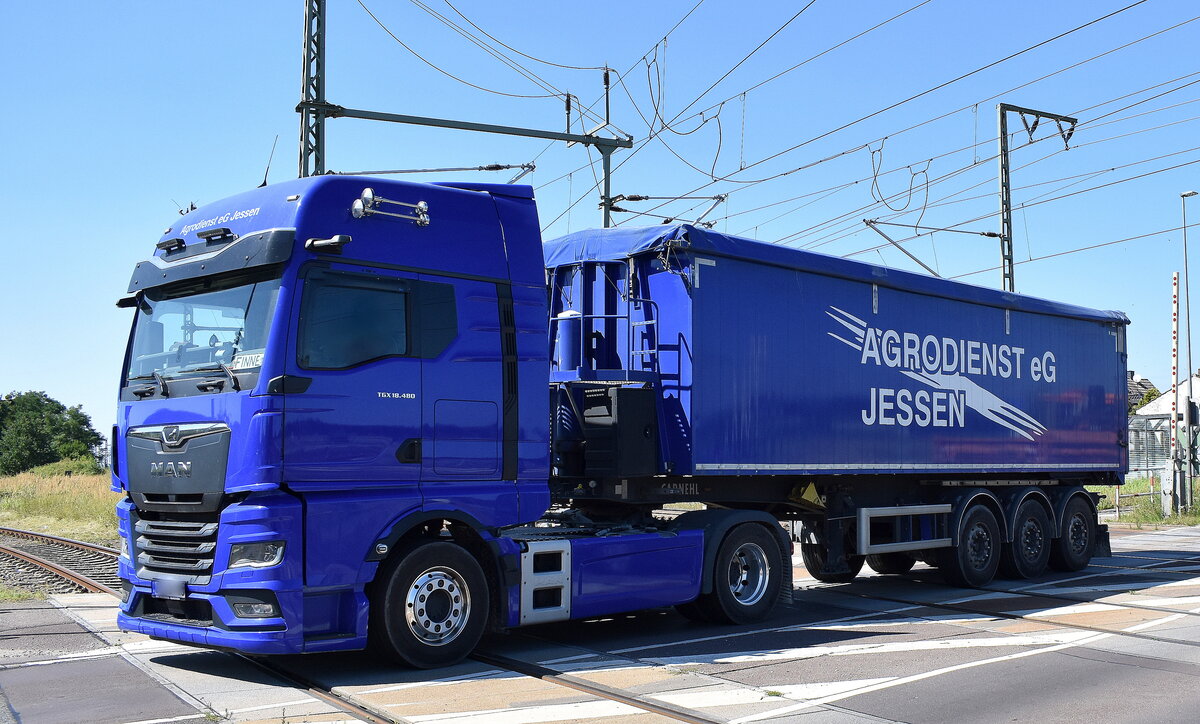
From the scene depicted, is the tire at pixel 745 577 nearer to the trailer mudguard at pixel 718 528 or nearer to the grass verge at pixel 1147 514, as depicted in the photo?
the trailer mudguard at pixel 718 528

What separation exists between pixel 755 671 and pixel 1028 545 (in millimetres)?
8083

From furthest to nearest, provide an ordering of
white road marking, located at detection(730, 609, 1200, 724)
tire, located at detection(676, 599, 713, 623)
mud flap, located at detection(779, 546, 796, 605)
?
mud flap, located at detection(779, 546, 796, 605) → tire, located at detection(676, 599, 713, 623) → white road marking, located at detection(730, 609, 1200, 724)

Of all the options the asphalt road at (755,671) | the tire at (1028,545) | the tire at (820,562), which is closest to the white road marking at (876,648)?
the asphalt road at (755,671)

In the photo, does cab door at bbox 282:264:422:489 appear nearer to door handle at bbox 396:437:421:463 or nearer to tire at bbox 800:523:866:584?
door handle at bbox 396:437:421:463

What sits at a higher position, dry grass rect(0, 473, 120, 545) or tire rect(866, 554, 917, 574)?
tire rect(866, 554, 917, 574)

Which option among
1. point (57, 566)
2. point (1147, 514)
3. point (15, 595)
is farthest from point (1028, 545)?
point (57, 566)

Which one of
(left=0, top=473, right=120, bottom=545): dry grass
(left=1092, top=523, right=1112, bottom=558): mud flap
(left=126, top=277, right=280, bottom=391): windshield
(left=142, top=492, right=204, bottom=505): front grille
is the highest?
(left=126, top=277, right=280, bottom=391): windshield

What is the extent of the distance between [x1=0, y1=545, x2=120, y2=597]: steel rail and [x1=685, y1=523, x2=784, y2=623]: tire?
7128 millimetres

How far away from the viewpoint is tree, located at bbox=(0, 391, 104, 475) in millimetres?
80562

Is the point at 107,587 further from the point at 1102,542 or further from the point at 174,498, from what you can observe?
the point at 1102,542

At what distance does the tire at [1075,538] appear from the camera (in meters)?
15.2

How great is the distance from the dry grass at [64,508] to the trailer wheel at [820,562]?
15.1 metres

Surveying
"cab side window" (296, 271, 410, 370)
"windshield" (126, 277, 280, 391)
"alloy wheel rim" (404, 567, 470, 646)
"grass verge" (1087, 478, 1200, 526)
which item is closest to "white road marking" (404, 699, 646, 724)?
"alloy wheel rim" (404, 567, 470, 646)

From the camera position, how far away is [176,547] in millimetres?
7715
